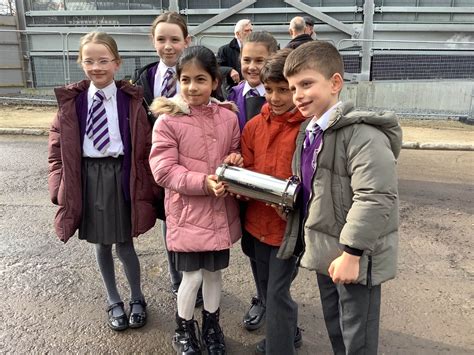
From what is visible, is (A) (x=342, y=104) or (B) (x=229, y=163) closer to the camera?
(A) (x=342, y=104)

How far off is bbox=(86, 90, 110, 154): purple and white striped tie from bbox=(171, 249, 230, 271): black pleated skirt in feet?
2.65

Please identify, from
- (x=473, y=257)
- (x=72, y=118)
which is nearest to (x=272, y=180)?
(x=72, y=118)

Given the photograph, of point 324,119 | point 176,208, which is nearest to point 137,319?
point 176,208

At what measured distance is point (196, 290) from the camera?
2.77 m

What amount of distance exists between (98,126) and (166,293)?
1.45 meters

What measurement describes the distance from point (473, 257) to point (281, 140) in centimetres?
273

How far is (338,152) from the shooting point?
2.03 metres

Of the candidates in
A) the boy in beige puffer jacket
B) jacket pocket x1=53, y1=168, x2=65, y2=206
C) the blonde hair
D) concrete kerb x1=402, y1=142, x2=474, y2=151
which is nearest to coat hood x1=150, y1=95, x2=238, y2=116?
the blonde hair

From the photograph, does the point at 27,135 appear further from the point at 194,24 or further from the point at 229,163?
the point at 229,163

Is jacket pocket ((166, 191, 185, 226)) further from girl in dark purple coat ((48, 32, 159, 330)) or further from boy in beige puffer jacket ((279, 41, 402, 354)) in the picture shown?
boy in beige puffer jacket ((279, 41, 402, 354))

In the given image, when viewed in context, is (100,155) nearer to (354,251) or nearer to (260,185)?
→ (260,185)

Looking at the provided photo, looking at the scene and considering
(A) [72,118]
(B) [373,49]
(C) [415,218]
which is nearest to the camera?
(A) [72,118]

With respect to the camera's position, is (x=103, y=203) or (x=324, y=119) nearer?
(x=324, y=119)

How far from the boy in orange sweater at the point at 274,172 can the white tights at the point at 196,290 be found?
0.34 m
